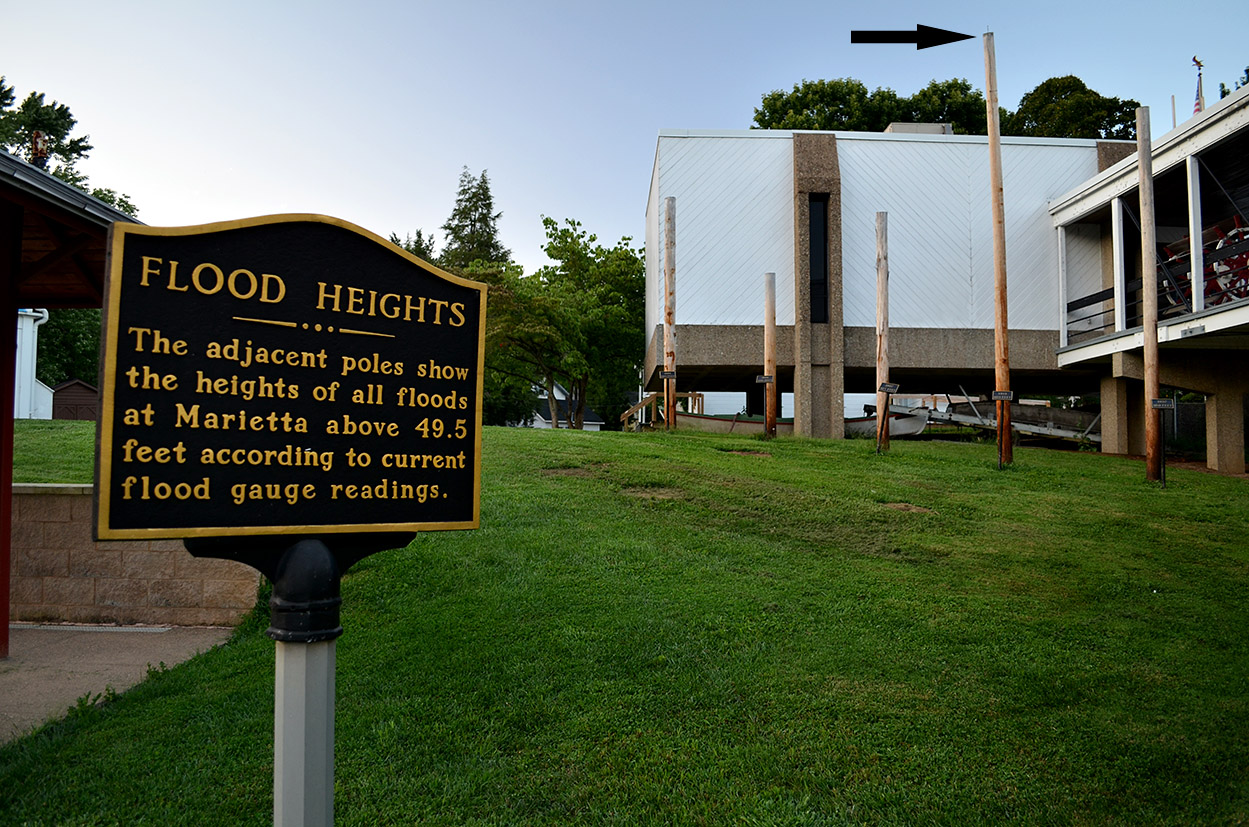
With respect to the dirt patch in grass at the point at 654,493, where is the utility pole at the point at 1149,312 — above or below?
above

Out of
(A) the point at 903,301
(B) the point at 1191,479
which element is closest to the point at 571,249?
(A) the point at 903,301

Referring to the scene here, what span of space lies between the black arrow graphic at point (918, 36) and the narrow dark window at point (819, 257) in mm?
15332

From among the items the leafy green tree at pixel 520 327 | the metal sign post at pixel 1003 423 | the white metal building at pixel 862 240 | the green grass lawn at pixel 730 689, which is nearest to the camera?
the green grass lawn at pixel 730 689

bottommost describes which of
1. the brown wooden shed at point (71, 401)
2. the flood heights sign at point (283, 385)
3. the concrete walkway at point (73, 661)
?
the concrete walkway at point (73, 661)

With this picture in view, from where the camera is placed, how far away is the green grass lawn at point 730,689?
155 inches

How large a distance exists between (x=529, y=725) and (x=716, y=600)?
2.28 m

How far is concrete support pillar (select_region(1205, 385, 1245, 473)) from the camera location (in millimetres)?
17312

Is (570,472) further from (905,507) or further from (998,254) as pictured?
(998,254)

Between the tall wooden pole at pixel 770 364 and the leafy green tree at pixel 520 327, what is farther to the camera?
the leafy green tree at pixel 520 327

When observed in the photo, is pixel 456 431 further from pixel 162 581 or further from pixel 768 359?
pixel 768 359

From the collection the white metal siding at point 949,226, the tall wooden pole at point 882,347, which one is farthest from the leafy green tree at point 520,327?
the tall wooden pole at point 882,347

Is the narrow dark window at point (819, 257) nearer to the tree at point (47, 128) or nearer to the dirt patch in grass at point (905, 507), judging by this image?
the dirt patch in grass at point (905, 507)

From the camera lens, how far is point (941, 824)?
372cm

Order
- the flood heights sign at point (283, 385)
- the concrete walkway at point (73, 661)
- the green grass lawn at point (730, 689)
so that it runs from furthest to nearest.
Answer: the concrete walkway at point (73, 661)
the green grass lawn at point (730, 689)
the flood heights sign at point (283, 385)
